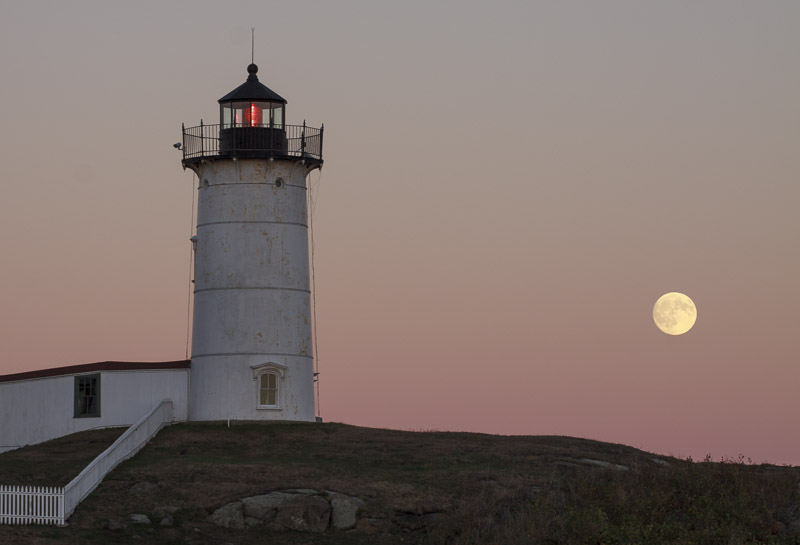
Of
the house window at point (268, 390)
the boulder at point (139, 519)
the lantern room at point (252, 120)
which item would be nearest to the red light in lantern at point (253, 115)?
the lantern room at point (252, 120)

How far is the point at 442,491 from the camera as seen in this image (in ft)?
117

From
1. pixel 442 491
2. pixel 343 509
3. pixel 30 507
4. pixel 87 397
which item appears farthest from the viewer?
pixel 87 397

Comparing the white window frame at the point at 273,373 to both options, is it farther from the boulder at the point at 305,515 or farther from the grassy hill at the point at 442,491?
the boulder at the point at 305,515

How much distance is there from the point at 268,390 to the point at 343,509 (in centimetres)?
1464

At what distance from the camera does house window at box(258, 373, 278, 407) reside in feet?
158

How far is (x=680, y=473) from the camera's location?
36.7m

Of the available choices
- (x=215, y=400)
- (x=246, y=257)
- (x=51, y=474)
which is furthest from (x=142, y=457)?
(x=246, y=257)

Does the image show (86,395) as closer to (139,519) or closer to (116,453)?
(116,453)

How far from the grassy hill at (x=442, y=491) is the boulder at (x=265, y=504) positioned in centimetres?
44

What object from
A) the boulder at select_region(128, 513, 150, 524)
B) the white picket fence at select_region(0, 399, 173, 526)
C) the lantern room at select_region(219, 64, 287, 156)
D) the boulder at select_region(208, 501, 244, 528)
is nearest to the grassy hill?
the boulder at select_region(128, 513, 150, 524)

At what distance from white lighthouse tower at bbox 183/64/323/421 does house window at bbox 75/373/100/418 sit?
3425 millimetres

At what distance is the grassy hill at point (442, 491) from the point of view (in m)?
32.3

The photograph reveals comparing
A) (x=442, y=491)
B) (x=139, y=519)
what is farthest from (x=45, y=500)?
(x=442, y=491)

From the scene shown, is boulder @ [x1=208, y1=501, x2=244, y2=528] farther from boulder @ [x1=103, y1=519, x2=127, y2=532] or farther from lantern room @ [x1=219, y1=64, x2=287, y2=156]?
lantern room @ [x1=219, y1=64, x2=287, y2=156]
